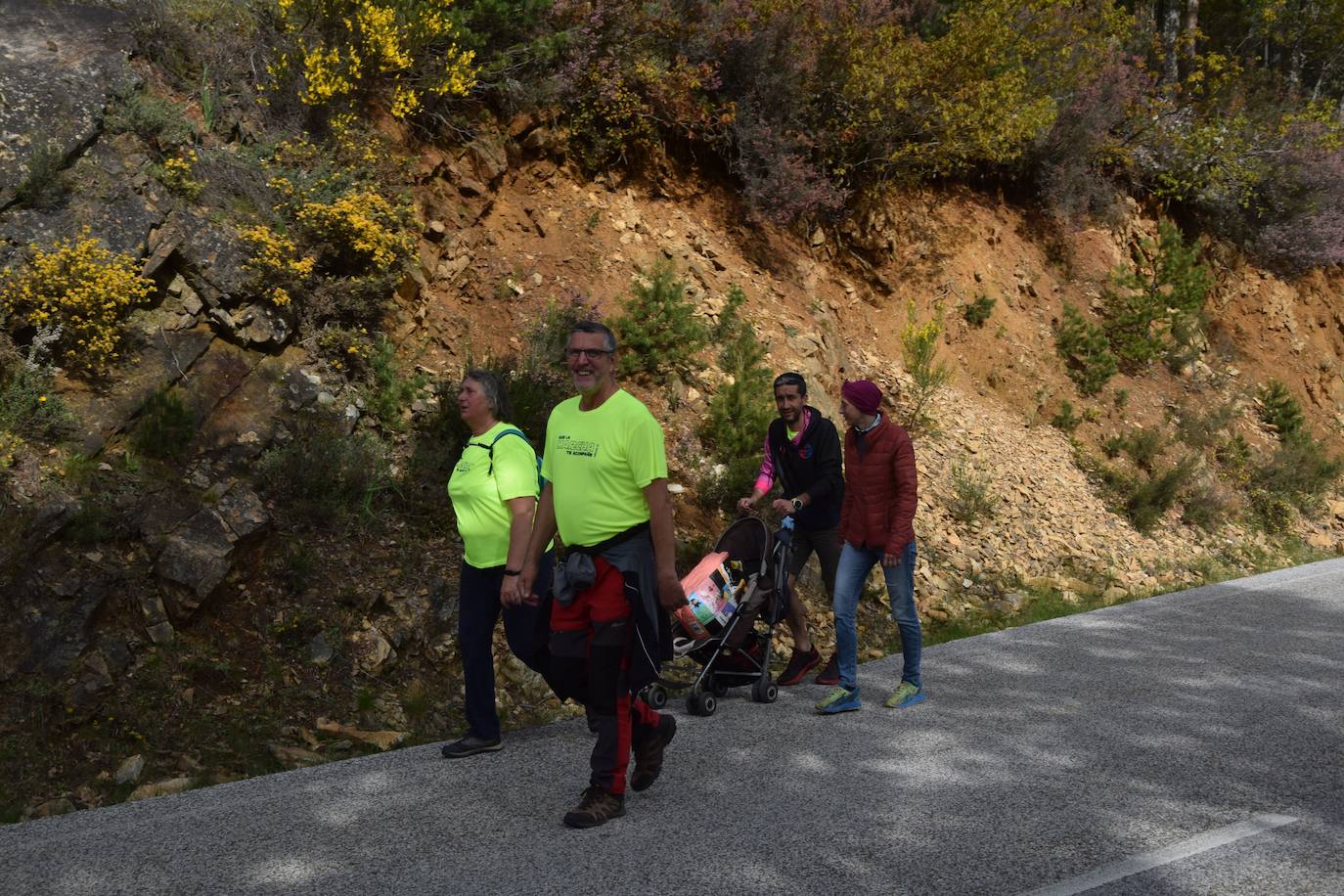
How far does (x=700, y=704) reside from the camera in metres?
6.39

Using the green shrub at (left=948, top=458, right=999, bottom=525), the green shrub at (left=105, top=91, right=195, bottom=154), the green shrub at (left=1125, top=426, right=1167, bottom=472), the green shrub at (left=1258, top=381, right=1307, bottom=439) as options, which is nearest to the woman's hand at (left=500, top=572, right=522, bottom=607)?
the green shrub at (left=105, top=91, right=195, bottom=154)

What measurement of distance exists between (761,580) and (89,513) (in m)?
4.36

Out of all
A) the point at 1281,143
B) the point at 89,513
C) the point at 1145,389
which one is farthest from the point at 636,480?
the point at 1281,143

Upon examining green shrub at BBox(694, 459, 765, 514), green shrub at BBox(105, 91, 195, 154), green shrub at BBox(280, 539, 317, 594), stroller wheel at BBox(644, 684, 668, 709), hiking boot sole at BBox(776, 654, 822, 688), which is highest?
green shrub at BBox(105, 91, 195, 154)

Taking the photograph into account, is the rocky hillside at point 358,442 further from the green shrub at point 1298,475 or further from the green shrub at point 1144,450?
the green shrub at point 1298,475

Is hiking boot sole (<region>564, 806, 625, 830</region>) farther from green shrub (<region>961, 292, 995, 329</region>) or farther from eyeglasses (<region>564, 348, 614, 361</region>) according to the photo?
green shrub (<region>961, 292, 995, 329</region>)

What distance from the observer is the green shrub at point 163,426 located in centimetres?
733

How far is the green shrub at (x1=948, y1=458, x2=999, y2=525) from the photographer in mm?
11977

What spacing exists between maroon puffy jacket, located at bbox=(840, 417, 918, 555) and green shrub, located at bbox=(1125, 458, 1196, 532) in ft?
27.7

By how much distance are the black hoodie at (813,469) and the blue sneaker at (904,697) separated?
1.37 meters

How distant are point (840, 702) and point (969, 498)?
20.8 feet

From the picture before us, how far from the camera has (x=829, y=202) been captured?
46.6 ft

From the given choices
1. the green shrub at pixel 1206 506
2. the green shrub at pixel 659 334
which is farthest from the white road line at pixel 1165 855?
the green shrub at pixel 1206 506

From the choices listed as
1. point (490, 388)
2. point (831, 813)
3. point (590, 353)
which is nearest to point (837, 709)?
point (831, 813)
